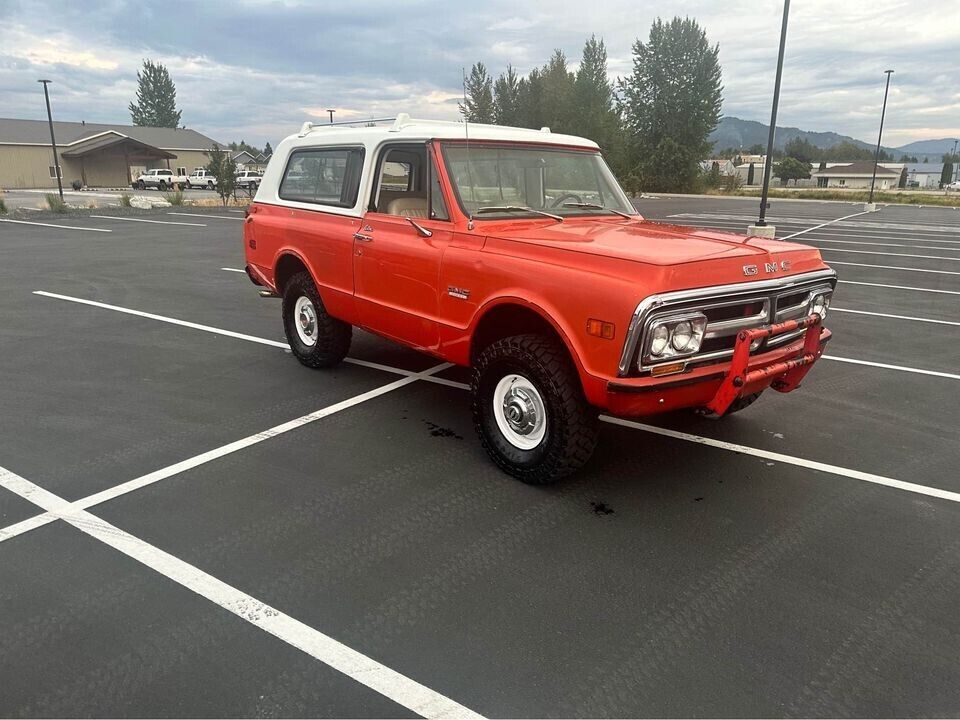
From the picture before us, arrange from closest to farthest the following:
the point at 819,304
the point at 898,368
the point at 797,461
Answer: the point at 819,304 → the point at 797,461 → the point at 898,368

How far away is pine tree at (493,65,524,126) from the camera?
62544 millimetres

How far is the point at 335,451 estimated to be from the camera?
448cm

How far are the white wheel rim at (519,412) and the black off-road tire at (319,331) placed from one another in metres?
2.25

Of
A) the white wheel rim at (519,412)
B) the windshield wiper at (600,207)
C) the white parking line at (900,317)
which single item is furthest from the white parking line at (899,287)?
the white wheel rim at (519,412)

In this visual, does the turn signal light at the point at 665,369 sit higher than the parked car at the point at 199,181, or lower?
lower

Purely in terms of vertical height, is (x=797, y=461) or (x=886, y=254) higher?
(x=886, y=254)

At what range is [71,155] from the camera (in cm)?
Result: 5459

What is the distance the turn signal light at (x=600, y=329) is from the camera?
336cm

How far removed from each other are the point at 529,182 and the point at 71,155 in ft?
204

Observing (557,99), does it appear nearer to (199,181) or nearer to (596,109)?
(596,109)

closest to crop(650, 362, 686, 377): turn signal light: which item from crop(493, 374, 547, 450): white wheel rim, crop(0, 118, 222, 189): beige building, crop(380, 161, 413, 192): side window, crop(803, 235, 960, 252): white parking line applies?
crop(493, 374, 547, 450): white wheel rim

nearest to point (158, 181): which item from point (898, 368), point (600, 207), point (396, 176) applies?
point (396, 176)

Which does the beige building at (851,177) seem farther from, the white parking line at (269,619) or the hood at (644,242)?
the white parking line at (269,619)

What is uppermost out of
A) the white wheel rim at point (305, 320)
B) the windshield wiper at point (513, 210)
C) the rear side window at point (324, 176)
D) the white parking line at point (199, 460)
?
the rear side window at point (324, 176)
